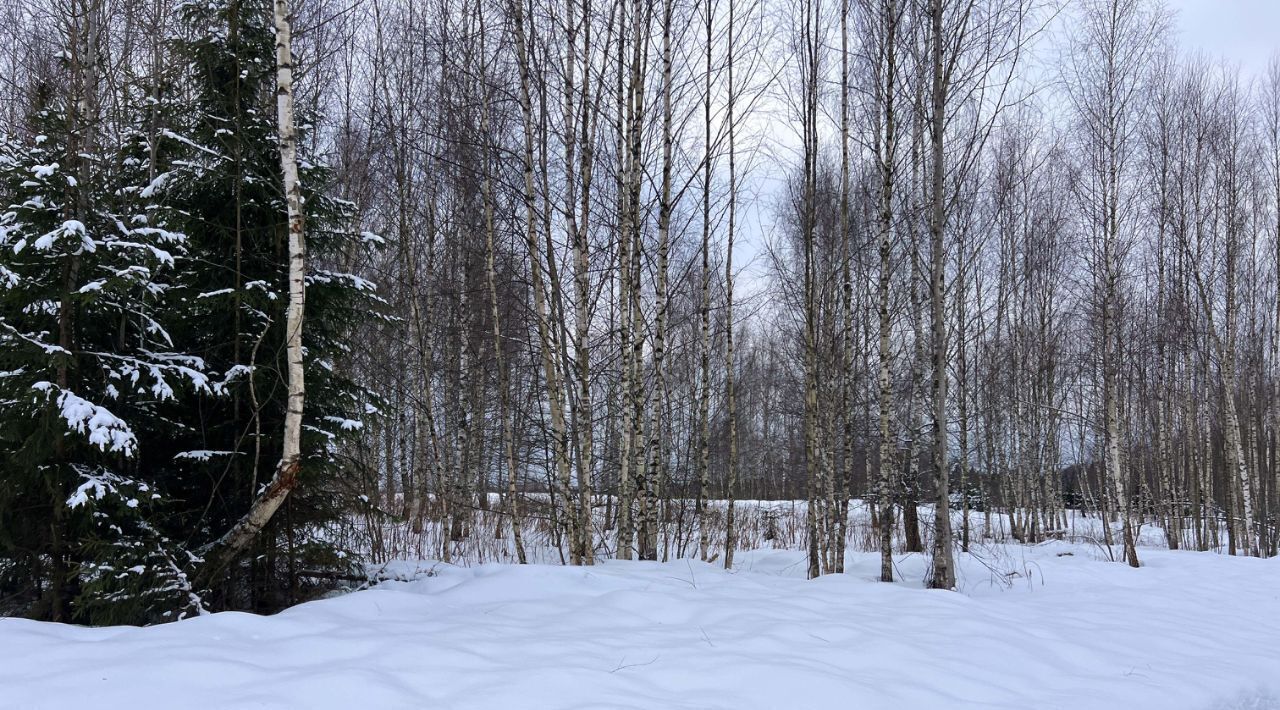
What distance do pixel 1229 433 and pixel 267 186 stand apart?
16316 millimetres

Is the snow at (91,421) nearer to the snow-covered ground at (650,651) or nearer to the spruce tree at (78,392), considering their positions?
the spruce tree at (78,392)

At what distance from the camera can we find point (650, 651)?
3.67 meters

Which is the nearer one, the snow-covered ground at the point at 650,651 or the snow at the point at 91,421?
the snow-covered ground at the point at 650,651

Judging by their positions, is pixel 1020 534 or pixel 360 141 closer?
pixel 360 141

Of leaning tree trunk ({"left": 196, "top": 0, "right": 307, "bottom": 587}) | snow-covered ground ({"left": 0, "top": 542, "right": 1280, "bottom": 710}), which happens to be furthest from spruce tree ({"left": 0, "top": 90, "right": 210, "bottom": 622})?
snow-covered ground ({"left": 0, "top": 542, "right": 1280, "bottom": 710})

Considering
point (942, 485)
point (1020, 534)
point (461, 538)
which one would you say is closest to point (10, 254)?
point (461, 538)

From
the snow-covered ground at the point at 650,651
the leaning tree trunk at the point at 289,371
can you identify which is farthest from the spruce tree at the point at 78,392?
the snow-covered ground at the point at 650,651

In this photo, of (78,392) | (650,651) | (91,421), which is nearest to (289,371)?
(91,421)

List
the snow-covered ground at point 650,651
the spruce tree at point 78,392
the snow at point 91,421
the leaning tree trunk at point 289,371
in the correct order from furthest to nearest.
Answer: the leaning tree trunk at point 289,371 < the spruce tree at point 78,392 < the snow at point 91,421 < the snow-covered ground at point 650,651

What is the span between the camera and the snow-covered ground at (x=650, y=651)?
278 centimetres

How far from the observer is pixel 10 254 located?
4.08 meters

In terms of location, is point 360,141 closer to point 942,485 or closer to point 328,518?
point 328,518

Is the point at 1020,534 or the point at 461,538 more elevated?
the point at 461,538

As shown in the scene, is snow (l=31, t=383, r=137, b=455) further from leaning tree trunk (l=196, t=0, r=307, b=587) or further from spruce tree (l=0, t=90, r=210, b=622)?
leaning tree trunk (l=196, t=0, r=307, b=587)
